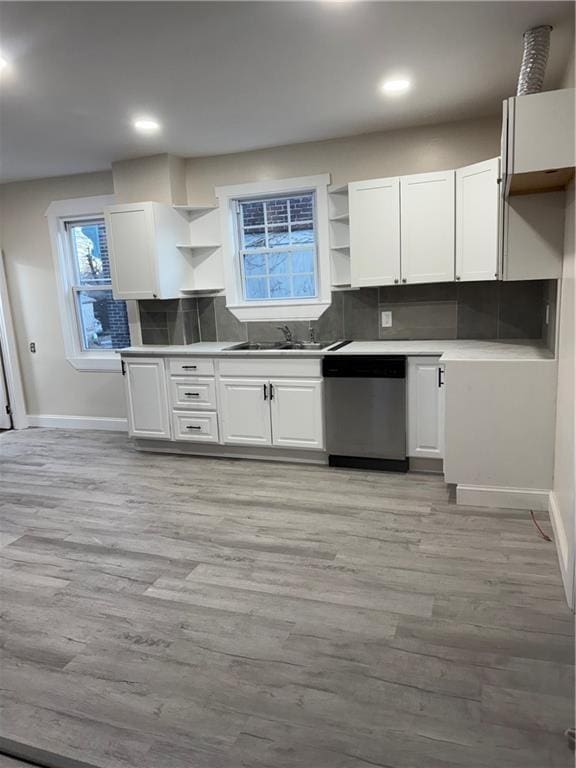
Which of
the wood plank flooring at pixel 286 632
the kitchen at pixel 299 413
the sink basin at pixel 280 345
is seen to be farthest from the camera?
the sink basin at pixel 280 345

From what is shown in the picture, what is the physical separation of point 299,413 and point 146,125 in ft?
7.57

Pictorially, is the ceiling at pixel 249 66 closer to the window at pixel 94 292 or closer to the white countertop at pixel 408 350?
the window at pixel 94 292

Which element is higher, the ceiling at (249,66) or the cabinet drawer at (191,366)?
the ceiling at (249,66)

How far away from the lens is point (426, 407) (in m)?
3.65

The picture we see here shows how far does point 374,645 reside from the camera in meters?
2.04

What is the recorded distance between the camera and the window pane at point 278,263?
4602mm

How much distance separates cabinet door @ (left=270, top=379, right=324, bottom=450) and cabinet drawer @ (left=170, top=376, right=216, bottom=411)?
0.55m

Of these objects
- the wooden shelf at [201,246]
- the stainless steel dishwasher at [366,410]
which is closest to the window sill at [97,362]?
the wooden shelf at [201,246]

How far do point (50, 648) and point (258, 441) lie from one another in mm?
2279

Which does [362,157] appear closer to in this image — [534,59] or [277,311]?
[277,311]

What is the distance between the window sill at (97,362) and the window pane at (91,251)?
0.75 meters

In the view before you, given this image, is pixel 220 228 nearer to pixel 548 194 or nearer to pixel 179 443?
pixel 179 443

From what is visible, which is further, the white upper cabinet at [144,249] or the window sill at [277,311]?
the window sill at [277,311]

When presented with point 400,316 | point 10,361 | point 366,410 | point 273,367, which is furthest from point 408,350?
point 10,361
